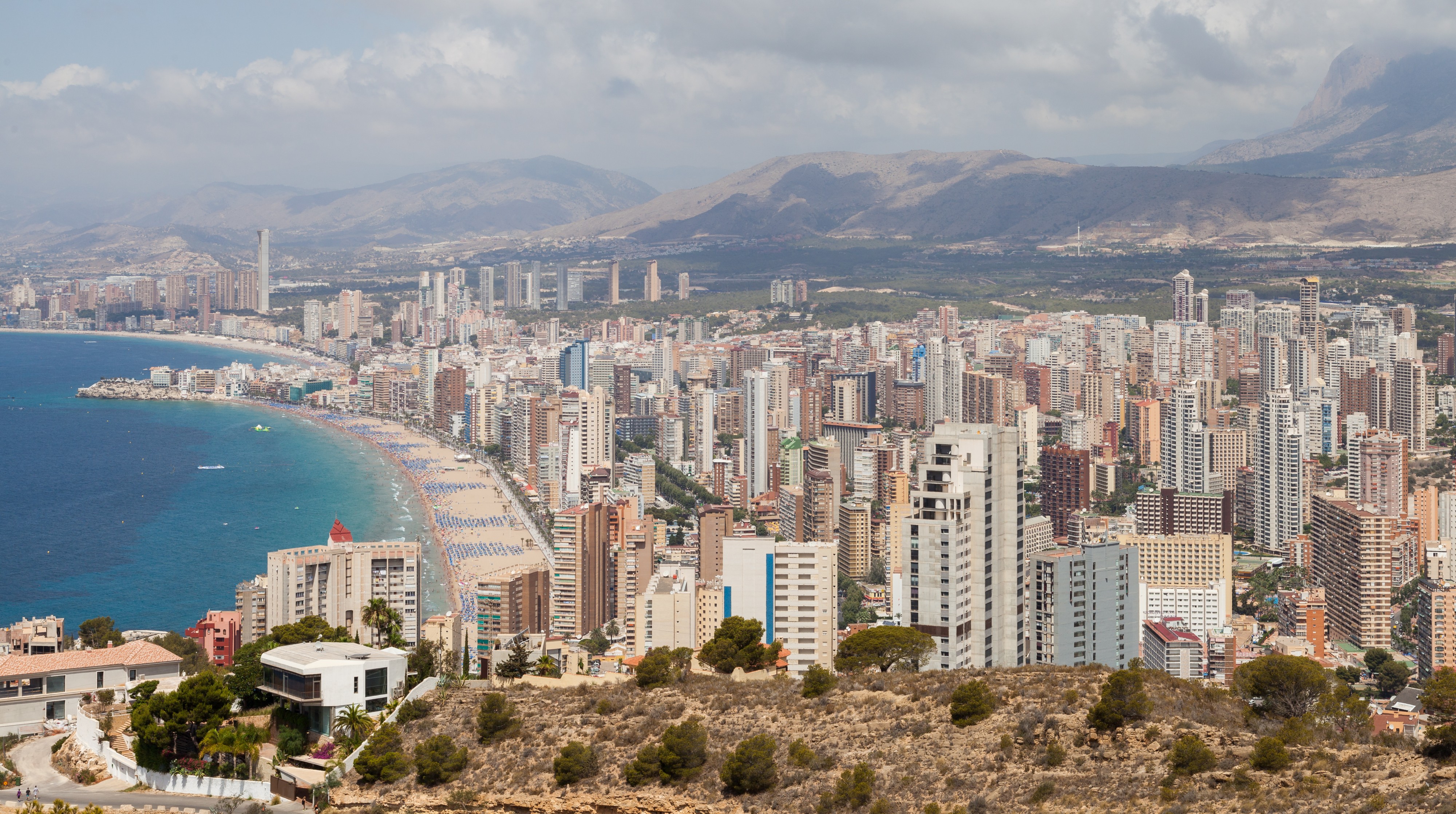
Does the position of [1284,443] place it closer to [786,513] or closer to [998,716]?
[786,513]

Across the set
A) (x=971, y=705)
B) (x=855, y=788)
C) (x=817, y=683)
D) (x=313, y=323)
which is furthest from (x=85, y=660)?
(x=313, y=323)

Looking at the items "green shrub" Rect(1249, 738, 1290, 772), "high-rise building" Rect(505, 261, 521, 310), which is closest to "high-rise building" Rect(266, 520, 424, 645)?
"green shrub" Rect(1249, 738, 1290, 772)

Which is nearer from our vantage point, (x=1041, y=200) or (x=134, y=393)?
(x=134, y=393)

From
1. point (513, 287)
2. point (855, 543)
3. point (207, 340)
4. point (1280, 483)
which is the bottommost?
point (855, 543)

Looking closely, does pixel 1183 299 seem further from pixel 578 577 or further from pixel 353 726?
pixel 353 726

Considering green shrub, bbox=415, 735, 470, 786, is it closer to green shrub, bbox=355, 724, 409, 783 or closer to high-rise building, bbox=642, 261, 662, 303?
green shrub, bbox=355, 724, 409, 783
